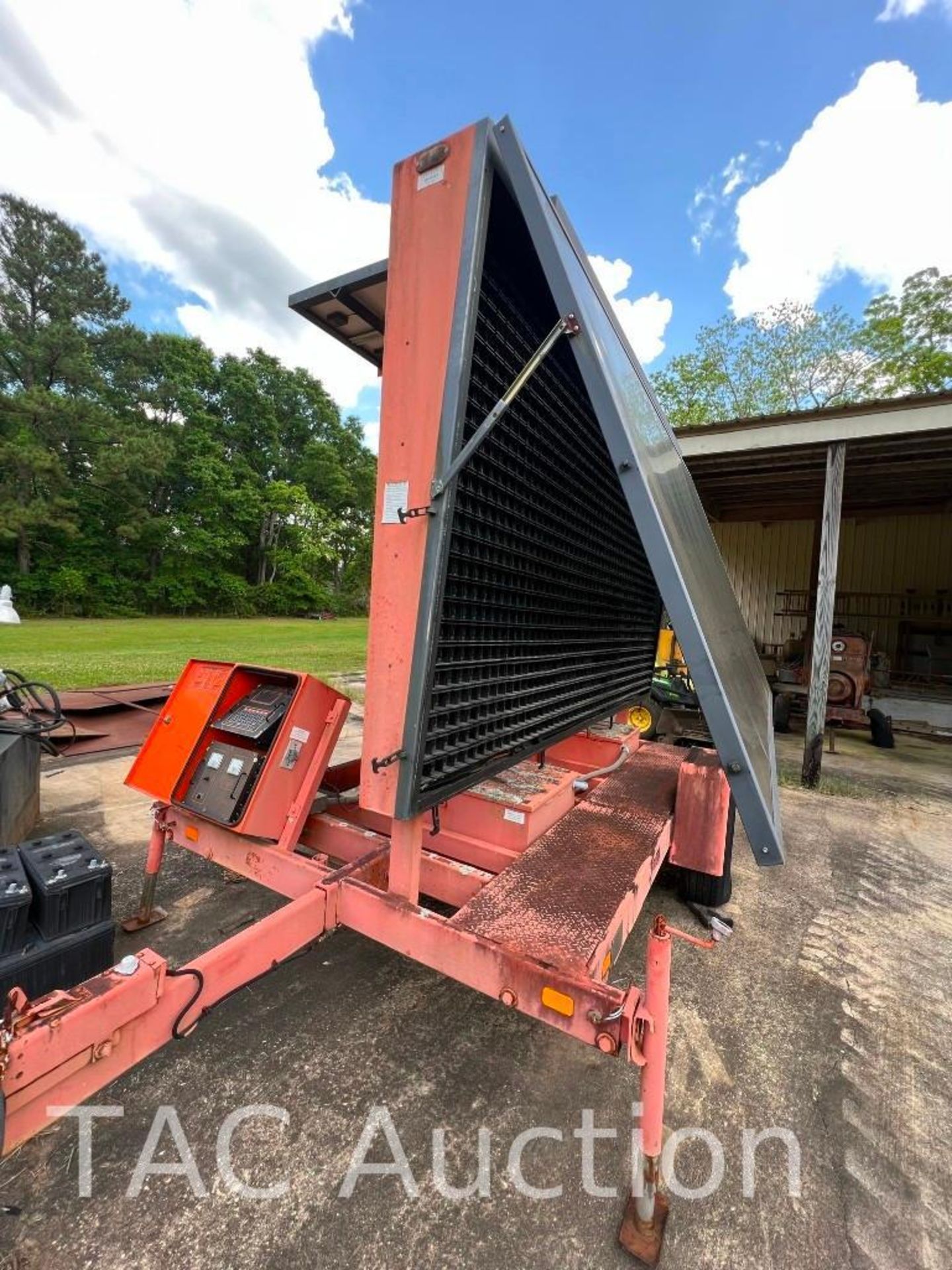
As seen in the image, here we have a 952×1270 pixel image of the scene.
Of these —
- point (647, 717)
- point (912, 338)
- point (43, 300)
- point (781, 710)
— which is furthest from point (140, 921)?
point (43, 300)

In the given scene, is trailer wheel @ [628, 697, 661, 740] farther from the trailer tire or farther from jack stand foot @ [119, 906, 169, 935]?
jack stand foot @ [119, 906, 169, 935]

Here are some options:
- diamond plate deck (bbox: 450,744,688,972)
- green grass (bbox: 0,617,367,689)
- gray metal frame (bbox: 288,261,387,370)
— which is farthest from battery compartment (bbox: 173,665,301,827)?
green grass (bbox: 0,617,367,689)

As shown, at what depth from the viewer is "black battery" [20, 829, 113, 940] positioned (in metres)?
1.67

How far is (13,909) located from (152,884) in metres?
0.96

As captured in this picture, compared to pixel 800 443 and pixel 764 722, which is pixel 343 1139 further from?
pixel 800 443

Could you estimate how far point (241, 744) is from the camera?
87.0 inches

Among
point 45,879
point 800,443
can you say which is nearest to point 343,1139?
point 45,879

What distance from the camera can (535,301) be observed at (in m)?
1.99

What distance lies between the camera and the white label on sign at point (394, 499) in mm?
1561

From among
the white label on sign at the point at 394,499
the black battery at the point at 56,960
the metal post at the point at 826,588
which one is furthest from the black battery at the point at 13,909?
the metal post at the point at 826,588

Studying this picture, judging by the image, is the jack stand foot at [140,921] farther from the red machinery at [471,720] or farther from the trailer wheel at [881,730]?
the trailer wheel at [881,730]

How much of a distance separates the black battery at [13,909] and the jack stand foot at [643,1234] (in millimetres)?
1784

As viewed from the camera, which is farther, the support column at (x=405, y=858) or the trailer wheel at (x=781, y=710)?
the trailer wheel at (x=781, y=710)

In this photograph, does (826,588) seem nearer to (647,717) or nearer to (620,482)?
(647,717)
